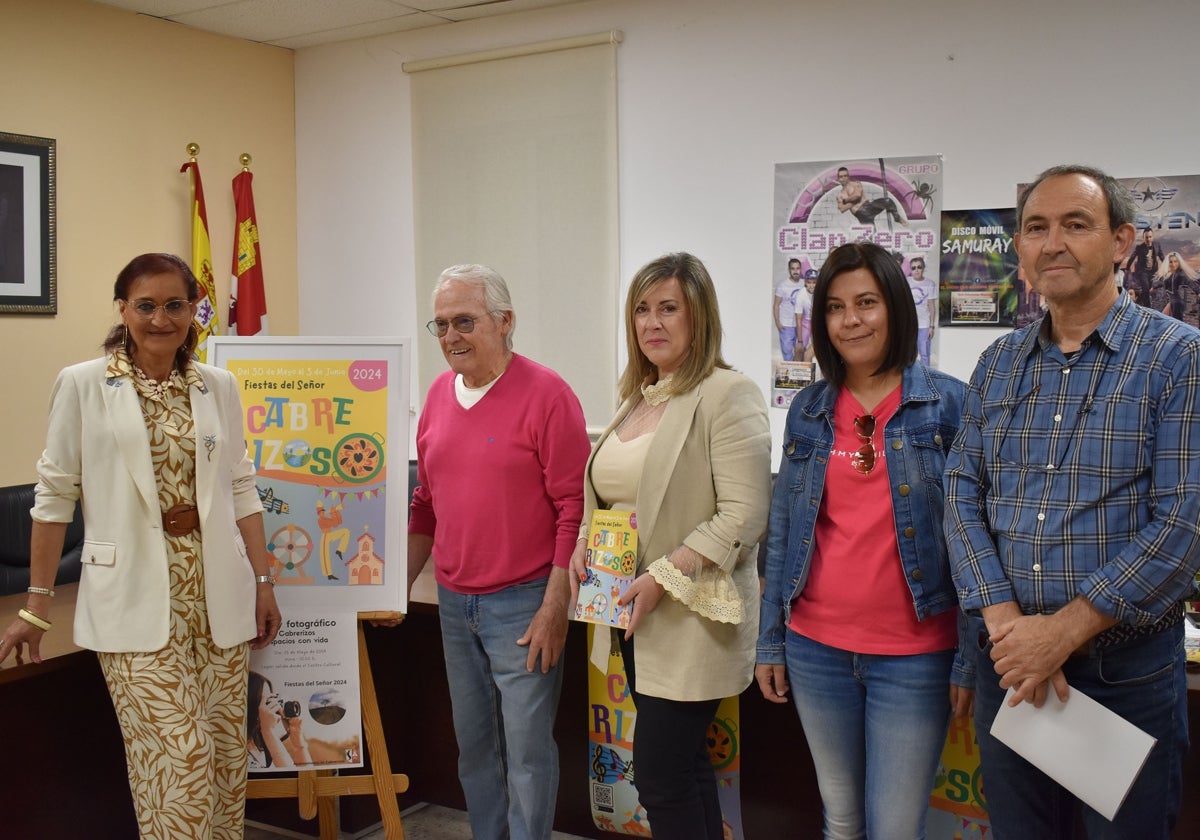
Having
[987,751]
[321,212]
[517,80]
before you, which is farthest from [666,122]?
[987,751]

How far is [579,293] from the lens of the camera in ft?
15.4

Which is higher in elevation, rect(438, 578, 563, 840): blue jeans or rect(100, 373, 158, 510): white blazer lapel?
rect(100, 373, 158, 510): white blazer lapel

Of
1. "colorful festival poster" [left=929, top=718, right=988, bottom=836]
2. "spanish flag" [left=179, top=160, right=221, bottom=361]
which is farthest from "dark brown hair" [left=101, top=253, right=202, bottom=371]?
"spanish flag" [left=179, top=160, right=221, bottom=361]

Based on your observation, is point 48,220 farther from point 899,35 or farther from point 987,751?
point 987,751

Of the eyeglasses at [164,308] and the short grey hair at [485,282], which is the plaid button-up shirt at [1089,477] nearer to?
the short grey hair at [485,282]

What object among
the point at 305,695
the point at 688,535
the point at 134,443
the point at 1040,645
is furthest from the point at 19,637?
the point at 1040,645

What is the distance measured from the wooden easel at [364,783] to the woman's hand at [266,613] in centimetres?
24

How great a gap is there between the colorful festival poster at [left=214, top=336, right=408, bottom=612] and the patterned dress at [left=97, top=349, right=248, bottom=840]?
384 millimetres

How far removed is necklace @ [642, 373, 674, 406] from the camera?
6.97ft

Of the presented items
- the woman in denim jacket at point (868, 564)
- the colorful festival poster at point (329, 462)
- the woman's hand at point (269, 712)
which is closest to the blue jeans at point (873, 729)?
the woman in denim jacket at point (868, 564)

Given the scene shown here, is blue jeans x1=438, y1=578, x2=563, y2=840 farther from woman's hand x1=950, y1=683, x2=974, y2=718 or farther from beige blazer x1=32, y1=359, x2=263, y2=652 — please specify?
woman's hand x1=950, y1=683, x2=974, y2=718

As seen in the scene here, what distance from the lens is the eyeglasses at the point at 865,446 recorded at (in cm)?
186

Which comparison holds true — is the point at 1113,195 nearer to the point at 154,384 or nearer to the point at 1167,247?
the point at 154,384

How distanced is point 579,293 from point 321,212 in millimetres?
1597
